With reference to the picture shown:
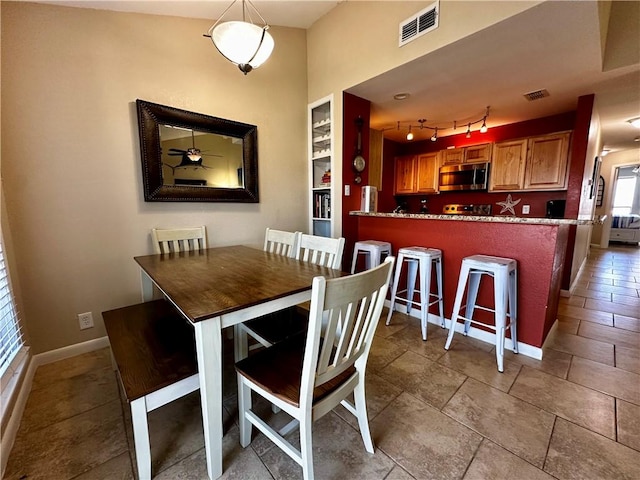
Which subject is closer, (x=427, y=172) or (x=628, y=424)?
(x=628, y=424)

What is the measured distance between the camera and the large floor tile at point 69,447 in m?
1.14

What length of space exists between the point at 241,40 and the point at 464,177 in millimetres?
4072

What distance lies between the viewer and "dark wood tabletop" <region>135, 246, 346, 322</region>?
3.55 feet

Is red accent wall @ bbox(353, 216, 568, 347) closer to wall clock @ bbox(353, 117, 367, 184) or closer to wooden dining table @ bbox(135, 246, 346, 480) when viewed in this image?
wall clock @ bbox(353, 117, 367, 184)

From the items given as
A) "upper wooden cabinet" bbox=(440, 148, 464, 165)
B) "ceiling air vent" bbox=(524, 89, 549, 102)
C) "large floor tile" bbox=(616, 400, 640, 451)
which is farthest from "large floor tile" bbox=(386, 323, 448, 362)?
"upper wooden cabinet" bbox=(440, 148, 464, 165)

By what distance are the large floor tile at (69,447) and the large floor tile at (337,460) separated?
756mm

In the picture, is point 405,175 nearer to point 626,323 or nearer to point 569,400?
point 626,323

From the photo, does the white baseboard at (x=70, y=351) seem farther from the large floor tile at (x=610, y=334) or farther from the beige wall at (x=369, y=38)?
the large floor tile at (x=610, y=334)

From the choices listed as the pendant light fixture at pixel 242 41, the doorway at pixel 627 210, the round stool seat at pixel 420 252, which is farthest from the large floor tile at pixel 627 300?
the doorway at pixel 627 210

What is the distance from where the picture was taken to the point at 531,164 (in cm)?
371

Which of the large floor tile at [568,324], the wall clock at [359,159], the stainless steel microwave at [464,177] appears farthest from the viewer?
the stainless steel microwave at [464,177]

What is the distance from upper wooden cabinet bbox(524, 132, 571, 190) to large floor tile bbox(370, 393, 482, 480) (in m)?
3.69

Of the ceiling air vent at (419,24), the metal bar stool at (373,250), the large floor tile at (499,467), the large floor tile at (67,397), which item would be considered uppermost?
the ceiling air vent at (419,24)

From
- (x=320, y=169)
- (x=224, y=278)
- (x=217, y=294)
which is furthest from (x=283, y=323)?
(x=320, y=169)
